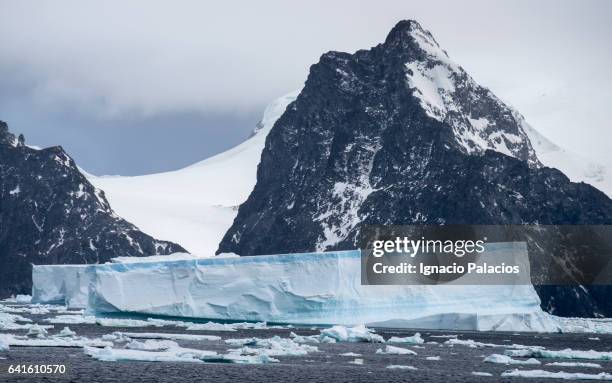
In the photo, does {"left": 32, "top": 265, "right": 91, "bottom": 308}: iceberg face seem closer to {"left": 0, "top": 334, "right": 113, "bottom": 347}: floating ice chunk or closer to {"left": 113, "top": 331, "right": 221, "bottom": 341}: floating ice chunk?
{"left": 113, "top": 331, "right": 221, "bottom": 341}: floating ice chunk

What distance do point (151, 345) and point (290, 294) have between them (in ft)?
63.3

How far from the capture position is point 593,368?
166ft

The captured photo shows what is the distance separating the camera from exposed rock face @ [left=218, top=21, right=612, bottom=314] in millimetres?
155875

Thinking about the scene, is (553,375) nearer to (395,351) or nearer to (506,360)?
(506,360)

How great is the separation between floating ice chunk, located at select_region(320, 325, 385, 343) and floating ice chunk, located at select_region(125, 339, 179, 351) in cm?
952

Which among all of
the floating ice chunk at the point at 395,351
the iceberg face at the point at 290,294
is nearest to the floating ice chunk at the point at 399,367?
the floating ice chunk at the point at 395,351

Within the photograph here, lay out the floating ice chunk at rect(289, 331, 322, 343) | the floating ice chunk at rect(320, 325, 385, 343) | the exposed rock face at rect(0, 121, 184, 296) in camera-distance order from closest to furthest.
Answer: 1. the floating ice chunk at rect(320, 325, 385, 343)
2. the floating ice chunk at rect(289, 331, 322, 343)
3. the exposed rock face at rect(0, 121, 184, 296)

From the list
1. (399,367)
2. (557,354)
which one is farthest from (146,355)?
(557,354)

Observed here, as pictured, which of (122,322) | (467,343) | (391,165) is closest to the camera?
(467,343)

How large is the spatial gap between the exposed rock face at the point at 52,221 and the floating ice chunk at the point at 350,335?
122m

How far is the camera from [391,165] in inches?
6860

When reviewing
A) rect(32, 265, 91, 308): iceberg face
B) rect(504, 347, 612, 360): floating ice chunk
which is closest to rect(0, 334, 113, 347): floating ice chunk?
rect(504, 347, 612, 360): floating ice chunk

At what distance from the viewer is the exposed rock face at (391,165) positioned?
15588 cm

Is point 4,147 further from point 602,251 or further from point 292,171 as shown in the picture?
point 602,251
